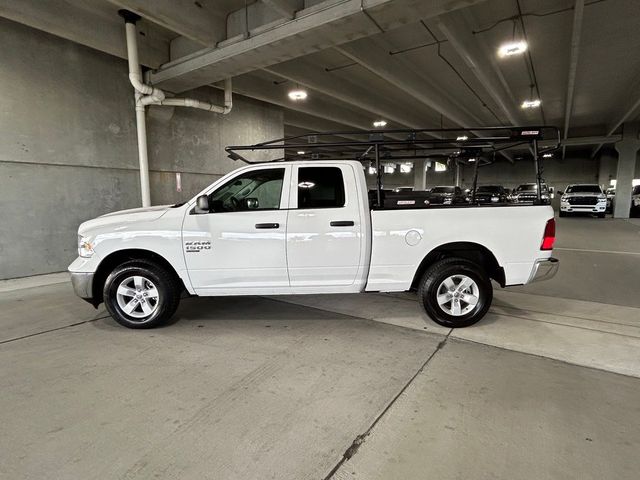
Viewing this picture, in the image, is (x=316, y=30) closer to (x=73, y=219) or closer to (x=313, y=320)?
(x=313, y=320)

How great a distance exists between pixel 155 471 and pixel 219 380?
96 centimetres

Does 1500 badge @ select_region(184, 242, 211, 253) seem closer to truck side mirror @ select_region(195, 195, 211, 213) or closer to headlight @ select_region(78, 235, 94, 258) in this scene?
truck side mirror @ select_region(195, 195, 211, 213)

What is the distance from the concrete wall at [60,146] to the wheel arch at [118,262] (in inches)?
153

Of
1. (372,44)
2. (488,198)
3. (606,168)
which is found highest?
(372,44)

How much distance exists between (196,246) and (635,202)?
23.2 metres

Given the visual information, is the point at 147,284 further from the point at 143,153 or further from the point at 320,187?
the point at 143,153

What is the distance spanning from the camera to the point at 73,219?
7160 mm

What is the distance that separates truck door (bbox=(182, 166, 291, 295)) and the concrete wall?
4717 mm

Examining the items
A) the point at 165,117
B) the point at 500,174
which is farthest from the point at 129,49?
the point at 500,174

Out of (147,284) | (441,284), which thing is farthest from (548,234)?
(147,284)

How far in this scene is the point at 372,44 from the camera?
7887 mm

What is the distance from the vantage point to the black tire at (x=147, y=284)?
394cm

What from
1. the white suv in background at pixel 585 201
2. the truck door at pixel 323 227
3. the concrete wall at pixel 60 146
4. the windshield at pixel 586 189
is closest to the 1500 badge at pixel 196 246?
the truck door at pixel 323 227

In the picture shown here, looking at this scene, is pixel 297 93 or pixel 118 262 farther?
pixel 297 93
